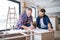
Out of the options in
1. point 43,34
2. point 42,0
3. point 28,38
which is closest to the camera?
point 28,38

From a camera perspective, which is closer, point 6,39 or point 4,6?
Result: point 6,39

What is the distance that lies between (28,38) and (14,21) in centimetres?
101

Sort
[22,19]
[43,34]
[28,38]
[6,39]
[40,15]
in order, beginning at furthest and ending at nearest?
[40,15]
[22,19]
[43,34]
[28,38]
[6,39]

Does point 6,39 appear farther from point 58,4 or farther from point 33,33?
point 58,4

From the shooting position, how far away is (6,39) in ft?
5.05

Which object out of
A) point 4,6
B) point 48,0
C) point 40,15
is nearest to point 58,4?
point 48,0

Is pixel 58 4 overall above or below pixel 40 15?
above

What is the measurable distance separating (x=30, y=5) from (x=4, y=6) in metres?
0.74

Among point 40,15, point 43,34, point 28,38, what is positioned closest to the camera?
point 28,38

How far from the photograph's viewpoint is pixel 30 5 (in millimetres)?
2947

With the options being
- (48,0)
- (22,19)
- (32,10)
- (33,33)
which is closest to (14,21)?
(22,19)

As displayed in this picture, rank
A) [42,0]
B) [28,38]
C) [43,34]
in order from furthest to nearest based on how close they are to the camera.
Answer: [42,0], [43,34], [28,38]

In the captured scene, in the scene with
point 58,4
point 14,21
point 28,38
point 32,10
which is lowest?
point 28,38

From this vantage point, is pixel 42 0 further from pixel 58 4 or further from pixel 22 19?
pixel 22 19
